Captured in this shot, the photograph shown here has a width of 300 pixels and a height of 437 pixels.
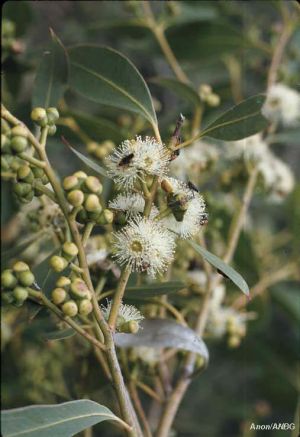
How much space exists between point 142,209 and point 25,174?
165 millimetres

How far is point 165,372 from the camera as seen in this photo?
3.73 feet

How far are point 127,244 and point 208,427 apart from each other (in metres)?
1.10

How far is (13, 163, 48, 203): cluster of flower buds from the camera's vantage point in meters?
0.73

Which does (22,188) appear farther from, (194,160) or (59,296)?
(194,160)

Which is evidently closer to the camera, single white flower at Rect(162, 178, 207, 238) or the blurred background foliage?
single white flower at Rect(162, 178, 207, 238)

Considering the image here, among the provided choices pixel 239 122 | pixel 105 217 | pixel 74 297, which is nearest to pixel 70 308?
pixel 74 297

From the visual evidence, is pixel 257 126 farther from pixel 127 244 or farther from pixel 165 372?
pixel 165 372

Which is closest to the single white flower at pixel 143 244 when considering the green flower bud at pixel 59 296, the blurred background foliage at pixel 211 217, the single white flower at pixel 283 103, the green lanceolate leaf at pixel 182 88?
the green flower bud at pixel 59 296

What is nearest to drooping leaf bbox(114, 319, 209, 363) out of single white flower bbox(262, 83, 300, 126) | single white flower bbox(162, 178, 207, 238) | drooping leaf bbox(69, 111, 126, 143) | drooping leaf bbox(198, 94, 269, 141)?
single white flower bbox(162, 178, 207, 238)

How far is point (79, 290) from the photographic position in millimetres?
724

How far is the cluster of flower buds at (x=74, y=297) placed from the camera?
73cm

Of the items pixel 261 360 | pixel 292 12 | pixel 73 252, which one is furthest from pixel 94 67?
pixel 261 360

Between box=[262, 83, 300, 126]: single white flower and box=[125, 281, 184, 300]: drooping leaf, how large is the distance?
0.63 m

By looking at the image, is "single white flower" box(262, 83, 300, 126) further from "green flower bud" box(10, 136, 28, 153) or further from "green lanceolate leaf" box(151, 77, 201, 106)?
"green flower bud" box(10, 136, 28, 153)
